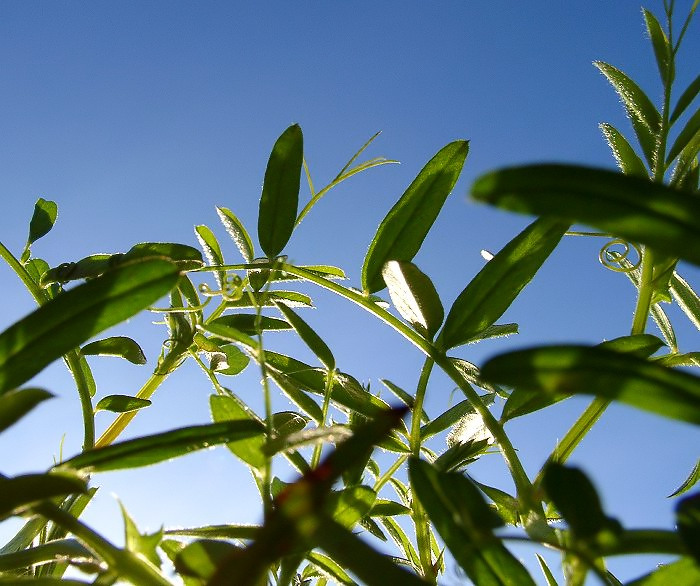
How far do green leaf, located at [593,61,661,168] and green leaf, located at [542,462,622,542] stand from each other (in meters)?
0.52

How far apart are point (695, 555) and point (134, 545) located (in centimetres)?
27

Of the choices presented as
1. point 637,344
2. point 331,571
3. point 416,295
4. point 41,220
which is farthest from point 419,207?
point 41,220

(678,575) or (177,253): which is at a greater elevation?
(177,253)

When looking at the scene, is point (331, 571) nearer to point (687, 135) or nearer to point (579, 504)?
point (579, 504)

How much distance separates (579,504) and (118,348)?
0.70 meters

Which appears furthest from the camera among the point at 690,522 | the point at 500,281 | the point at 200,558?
the point at 500,281

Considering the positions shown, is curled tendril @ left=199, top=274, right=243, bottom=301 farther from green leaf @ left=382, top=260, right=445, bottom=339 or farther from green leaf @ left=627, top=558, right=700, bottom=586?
green leaf @ left=627, top=558, right=700, bottom=586

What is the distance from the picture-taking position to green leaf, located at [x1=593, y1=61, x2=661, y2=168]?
758mm

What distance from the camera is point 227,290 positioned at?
0.80 m

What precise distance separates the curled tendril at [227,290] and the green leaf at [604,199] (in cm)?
50

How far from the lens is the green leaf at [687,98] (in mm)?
707

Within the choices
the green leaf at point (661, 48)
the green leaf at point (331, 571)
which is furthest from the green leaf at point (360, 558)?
the green leaf at point (661, 48)

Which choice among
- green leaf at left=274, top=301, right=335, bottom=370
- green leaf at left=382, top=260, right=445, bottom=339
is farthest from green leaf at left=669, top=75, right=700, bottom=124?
green leaf at left=274, top=301, right=335, bottom=370

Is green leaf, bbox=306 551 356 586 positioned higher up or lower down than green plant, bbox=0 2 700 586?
lower down
